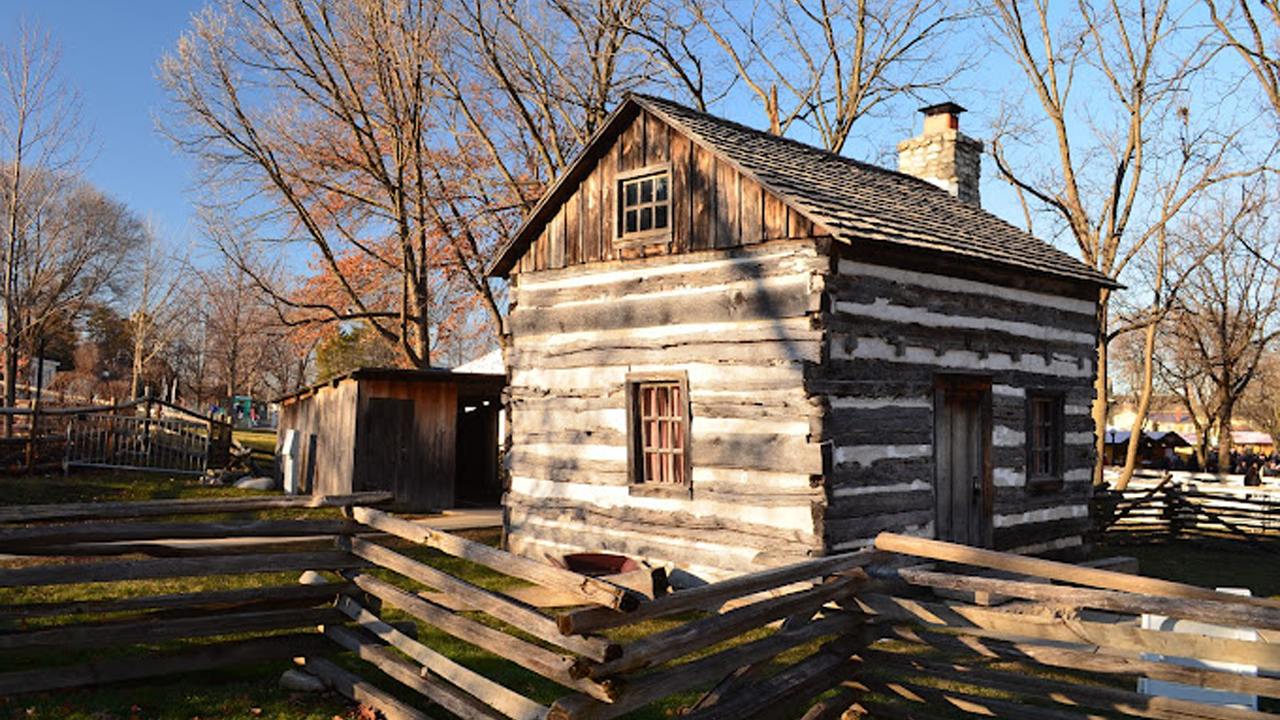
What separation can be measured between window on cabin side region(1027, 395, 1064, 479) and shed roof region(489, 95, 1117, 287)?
1783 millimetres

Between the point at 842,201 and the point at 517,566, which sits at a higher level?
the point at 842,201

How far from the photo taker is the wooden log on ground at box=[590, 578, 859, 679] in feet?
14.8

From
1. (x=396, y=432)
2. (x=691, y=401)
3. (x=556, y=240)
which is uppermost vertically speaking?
(x=556, y=240)

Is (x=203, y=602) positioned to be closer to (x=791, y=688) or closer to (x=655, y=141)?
(x=791, y=688)

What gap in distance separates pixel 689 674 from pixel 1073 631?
7.44 ft

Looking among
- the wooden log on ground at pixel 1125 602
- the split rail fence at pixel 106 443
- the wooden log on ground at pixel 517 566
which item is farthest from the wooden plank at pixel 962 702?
the split rail fence at pixel 106 443

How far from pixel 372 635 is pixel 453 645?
1162 mm

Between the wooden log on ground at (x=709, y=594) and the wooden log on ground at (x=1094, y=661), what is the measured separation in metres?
0.63

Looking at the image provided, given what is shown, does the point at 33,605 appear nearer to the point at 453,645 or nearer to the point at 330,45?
the point at 453,645

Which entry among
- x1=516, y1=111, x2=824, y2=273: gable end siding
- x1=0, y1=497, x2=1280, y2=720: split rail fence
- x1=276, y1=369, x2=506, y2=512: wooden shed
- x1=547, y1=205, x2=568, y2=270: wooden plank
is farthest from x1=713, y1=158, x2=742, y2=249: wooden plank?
x1=276, y1=369, x2=506, y2=512: wooden shed

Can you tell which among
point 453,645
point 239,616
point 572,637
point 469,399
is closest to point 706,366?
point 453,645

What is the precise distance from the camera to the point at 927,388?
1066cm

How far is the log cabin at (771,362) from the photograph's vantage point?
965cm

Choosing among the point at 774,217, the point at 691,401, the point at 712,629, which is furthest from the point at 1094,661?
the point at 774,217
